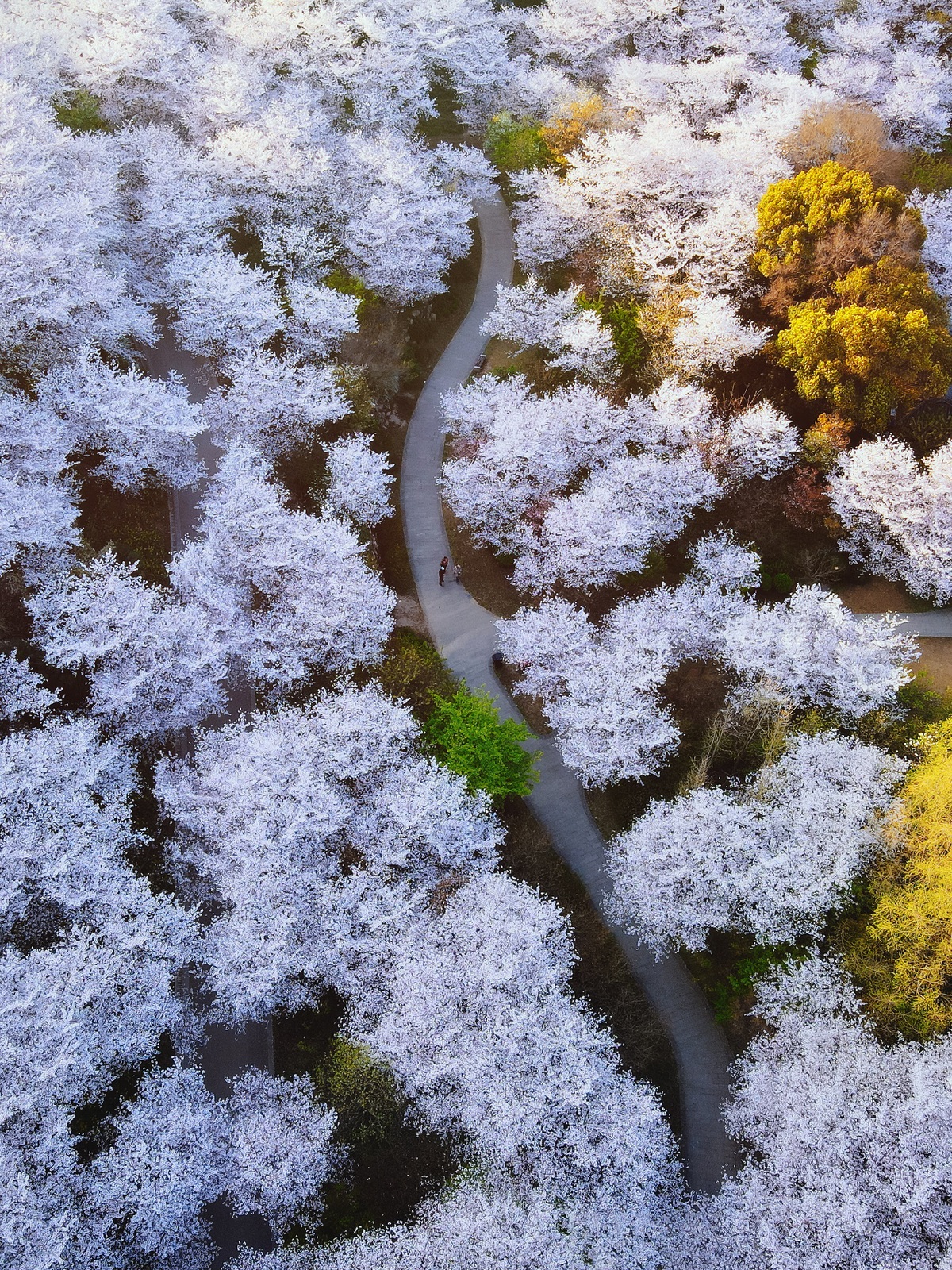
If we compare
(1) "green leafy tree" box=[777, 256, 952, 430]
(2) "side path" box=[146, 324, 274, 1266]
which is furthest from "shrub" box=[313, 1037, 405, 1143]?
(1) "green leafy tree" box=[777, 256, 952, 430]

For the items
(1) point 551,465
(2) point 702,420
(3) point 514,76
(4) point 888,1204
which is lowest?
(4) point 888,1204

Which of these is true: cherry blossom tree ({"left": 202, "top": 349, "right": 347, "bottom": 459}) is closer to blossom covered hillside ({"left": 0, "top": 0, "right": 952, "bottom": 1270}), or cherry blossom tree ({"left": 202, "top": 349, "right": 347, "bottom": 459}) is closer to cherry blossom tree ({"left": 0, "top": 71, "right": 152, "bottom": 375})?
blossom covered hillside ({"left": 0, "top": 0, "right": 952, "bottom": 1270})

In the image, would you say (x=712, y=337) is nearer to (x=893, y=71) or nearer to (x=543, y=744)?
(x=543, y=744)

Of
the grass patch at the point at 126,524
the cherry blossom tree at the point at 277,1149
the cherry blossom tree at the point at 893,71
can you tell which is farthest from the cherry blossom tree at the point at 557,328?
the cherry blossom tree at the point at 277,1149

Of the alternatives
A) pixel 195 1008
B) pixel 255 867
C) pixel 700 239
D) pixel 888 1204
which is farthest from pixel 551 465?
pixel 888 1204

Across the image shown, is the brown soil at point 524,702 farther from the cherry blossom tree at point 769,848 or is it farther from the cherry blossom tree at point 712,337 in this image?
the cherry blossom tree at point 712,337

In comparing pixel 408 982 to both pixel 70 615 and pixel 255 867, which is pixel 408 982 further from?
pixel 70 615
